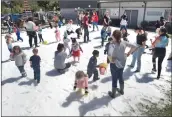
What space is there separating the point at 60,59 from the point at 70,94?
5.67ft

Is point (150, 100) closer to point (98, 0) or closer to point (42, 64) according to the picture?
point (42, 64)

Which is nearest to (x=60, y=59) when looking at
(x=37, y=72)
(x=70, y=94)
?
(x=37, y=72)

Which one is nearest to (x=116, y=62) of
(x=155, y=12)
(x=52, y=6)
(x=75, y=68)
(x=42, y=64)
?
(x=75, y=68)

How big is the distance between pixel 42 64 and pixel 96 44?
4.17 meters

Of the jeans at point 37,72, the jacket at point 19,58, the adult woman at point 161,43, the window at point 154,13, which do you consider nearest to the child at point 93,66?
the jeans at point 37,72

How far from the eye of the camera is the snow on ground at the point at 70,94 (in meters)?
5.66

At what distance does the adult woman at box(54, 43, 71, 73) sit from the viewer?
773cm

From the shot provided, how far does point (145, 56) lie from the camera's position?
1027 cm

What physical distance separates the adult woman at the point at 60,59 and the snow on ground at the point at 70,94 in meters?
0.23

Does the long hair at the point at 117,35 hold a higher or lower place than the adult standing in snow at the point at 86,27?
higher

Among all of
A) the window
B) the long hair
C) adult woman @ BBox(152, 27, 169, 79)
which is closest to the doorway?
the window

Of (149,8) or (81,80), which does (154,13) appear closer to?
(149,8)

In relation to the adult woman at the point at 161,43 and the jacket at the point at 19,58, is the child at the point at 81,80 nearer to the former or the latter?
the jacket at the point at 19,58

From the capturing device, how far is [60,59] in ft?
25.5
